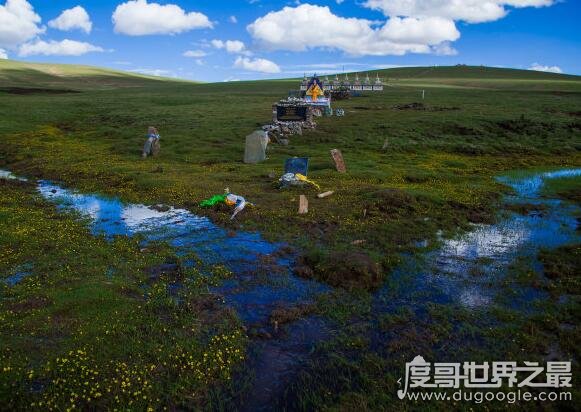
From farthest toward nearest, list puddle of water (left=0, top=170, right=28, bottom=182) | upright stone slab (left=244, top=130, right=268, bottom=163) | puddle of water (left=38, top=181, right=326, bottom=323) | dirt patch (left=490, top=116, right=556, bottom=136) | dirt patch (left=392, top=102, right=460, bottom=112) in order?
dirt patch (left=392, top=102, right=460, bottom=112) → dirt patch (left=490, top=116, right=556, bottom=136) → upright stone slab (left=244, top=130, right=268, bottom=163) → puddle of water (left=0, top=170, right=28, bottom=182) → puddle of water (left=38, top=181, right=326, bottom=323)

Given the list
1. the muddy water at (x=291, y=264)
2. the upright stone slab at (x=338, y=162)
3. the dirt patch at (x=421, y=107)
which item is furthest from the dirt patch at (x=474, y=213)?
the dirt patch at (x=421, y=107)

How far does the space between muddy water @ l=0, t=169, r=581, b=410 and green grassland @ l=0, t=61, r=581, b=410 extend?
2.39 feet

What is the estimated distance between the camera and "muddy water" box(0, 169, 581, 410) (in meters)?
12.7

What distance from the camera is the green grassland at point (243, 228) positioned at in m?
11.3

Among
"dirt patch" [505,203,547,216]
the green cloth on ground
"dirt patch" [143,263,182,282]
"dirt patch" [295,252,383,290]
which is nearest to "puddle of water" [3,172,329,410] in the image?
"dirt patch" [295,252,383,290]

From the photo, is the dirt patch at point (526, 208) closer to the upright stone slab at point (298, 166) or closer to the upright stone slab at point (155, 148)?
the upright stone slab at point (298, 166)

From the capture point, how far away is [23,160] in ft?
137

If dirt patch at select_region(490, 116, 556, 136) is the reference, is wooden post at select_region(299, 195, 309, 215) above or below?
below

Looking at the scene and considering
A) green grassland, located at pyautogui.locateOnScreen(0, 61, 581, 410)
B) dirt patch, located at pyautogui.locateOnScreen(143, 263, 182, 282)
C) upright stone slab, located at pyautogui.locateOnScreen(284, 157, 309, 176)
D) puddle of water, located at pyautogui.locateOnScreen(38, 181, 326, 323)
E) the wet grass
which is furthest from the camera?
upright stone slab, located at pyautogui.locateOnScreen(284, 157, 309, 176)

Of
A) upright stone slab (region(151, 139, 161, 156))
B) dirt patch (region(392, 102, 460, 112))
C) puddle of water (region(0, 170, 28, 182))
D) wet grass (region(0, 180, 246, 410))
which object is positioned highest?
dirt patch (region(392, 102, 460, 112))

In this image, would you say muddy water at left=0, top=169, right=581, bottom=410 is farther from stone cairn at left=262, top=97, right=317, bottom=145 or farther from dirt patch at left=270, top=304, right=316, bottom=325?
stone cairn at left=262, top=97, right=317, bottom=145

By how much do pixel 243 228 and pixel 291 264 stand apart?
4966 millimetres

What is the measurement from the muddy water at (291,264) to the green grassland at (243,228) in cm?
73

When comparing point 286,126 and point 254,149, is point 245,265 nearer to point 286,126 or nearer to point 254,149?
point 254,149
